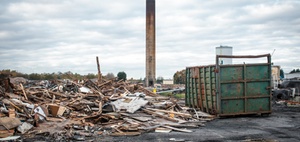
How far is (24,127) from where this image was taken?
10.1 metres

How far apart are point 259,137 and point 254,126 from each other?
2.12 m

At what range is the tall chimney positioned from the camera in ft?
111

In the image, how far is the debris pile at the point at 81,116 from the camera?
33.1 ft

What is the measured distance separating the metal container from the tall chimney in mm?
20141

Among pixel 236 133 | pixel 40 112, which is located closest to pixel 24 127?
pixel 40 112

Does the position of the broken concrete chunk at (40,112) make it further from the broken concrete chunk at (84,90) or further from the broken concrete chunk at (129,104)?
the broken concrete chunk at (84,90)

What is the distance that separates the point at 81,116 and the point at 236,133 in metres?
5.72

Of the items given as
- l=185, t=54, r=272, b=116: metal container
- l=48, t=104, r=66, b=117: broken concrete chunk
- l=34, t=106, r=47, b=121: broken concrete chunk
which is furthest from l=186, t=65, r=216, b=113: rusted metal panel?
l=34, t=106, r=47, b=121: broken concrete chunk

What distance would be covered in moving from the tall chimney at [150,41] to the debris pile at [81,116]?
18003 millimetres

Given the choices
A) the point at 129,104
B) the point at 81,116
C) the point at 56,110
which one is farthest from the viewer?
the point at 129,104

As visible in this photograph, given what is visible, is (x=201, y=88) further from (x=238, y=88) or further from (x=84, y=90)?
(x=84, y=90)

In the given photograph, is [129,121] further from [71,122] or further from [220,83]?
[220,83]

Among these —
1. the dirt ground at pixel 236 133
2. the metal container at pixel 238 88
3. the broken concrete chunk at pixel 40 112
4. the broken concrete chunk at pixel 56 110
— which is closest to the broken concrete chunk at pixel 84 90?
the broken concrete chunk at pixel 56 110

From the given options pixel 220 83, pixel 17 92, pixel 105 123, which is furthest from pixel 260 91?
pixel 17 92
